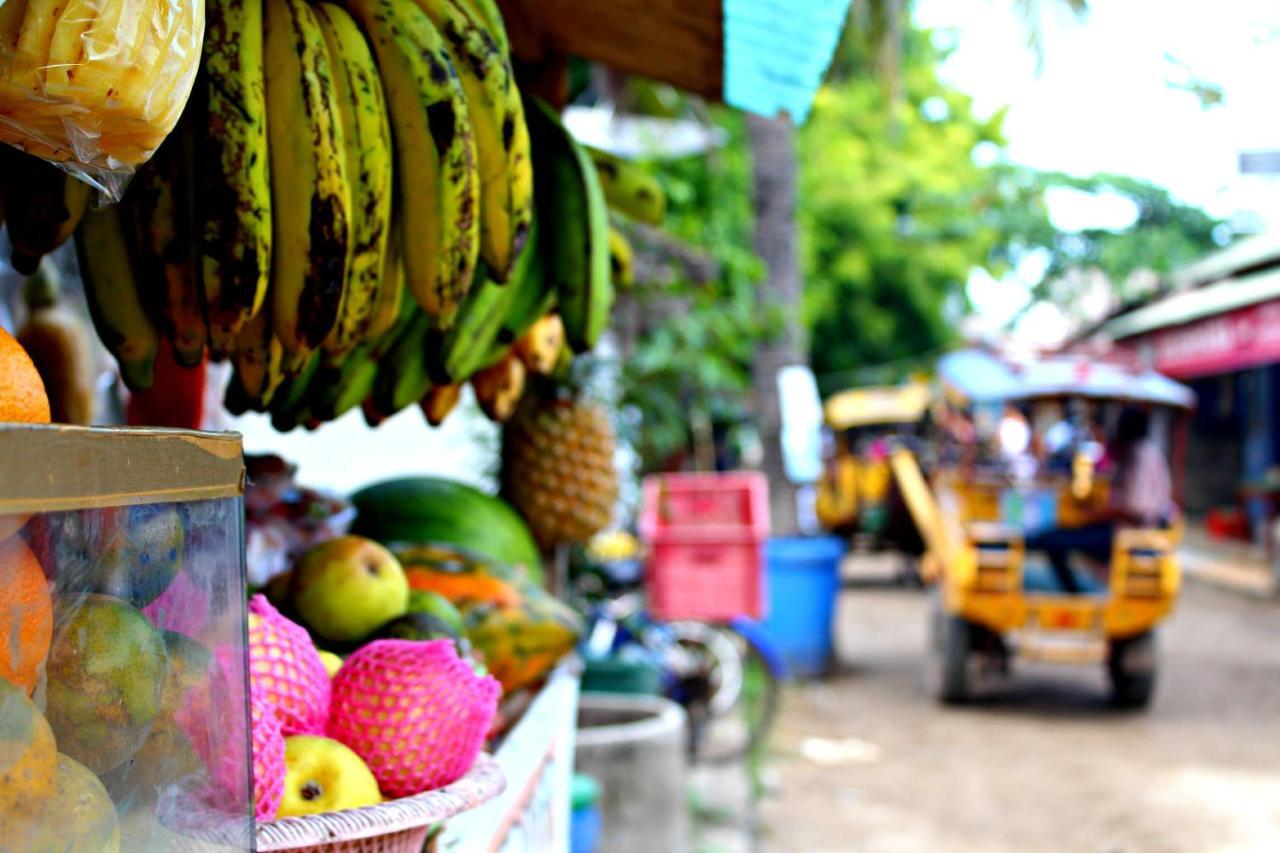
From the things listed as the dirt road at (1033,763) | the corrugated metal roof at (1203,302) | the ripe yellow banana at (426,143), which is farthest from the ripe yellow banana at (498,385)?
the corrugated metal roof at (1203,302)

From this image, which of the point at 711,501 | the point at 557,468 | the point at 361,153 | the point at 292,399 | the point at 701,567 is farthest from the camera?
the point at 711,501

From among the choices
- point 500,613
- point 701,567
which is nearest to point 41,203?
point 500,613

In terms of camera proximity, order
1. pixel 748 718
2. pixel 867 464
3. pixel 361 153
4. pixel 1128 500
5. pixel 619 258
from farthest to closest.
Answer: pixel 867 464
pixel 1128 500
pixel 748 718
pixel 619 258
pixel 361 153

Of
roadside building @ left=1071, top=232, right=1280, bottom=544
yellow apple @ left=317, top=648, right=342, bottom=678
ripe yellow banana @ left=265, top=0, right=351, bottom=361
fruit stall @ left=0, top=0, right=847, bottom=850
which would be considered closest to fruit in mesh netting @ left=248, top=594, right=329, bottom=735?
fruit stall @ left=0, top=0, right=847, bottom=850

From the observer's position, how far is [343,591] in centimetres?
167

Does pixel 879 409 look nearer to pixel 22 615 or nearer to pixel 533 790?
pixel 533 790

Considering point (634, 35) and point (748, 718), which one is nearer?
point (634, 35)

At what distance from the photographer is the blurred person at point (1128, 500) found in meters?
8.04

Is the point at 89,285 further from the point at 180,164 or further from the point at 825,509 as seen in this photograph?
the point at 825,509

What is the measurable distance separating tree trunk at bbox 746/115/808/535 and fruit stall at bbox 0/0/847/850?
7.14 m

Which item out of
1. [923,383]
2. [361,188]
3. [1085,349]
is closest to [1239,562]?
[923,383]

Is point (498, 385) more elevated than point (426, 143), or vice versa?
point (426, 143)

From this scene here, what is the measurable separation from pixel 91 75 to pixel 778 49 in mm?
1262

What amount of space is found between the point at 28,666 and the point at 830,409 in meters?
16.3
